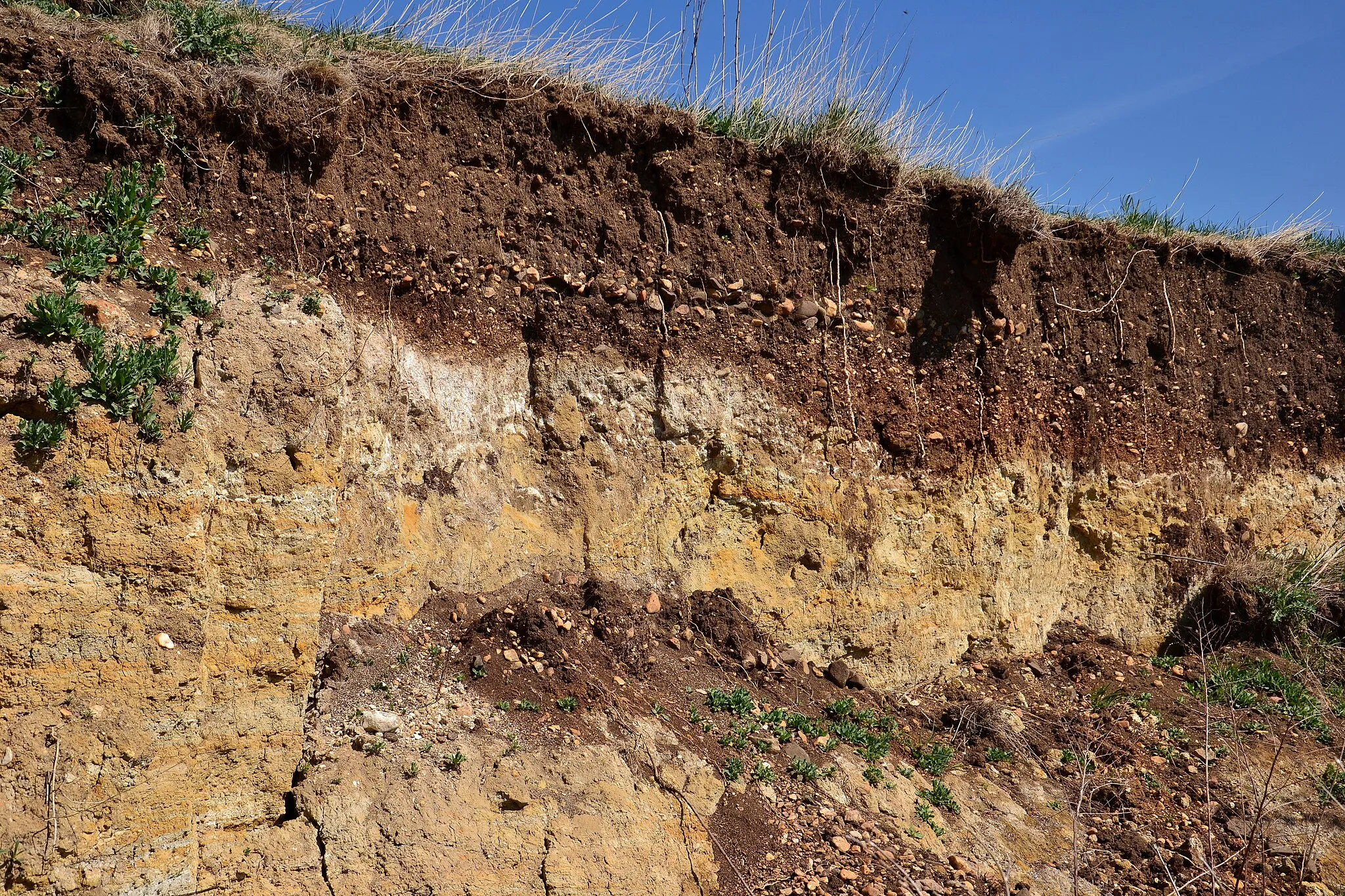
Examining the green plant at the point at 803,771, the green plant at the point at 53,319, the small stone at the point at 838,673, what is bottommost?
the green plant at the point at 803,771

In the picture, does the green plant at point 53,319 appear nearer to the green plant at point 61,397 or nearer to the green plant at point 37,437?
the green plant at point 61,397

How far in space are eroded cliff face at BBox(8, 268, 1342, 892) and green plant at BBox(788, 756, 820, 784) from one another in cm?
80

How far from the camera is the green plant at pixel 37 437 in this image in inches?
130

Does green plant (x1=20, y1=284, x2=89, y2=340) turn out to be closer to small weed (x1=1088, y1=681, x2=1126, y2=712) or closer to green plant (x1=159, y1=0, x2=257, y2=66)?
green plant (x1=159, y1=0, x2=257, y2=66)

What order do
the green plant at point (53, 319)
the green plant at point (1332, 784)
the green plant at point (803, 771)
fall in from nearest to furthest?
the green plant at point (53, 319)
the green plant at point (803, 771)
the green plant at point (1332, 784)

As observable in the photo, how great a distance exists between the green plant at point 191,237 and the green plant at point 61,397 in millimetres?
1113

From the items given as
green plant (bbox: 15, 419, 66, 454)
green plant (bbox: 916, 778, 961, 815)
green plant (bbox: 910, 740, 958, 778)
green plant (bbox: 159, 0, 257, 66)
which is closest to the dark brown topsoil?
green plant (bbox: 159, 0, 257, 66)

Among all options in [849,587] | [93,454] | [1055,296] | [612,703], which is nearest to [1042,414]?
[1055,296]

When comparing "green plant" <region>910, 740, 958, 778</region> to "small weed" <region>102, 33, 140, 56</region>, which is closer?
"small weed" <region>102, 33, 140, 56</region>

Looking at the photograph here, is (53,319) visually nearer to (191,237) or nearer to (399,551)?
(191,237)

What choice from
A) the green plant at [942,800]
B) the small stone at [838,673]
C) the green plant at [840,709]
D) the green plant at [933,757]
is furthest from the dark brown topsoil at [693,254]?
Answer: the green plant at [942,800]

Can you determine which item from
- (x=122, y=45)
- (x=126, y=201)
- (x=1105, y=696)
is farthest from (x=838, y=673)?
(x=122, y=45)

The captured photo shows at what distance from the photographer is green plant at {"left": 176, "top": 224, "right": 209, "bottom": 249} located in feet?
14.0

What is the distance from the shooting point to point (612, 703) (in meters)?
4.67
